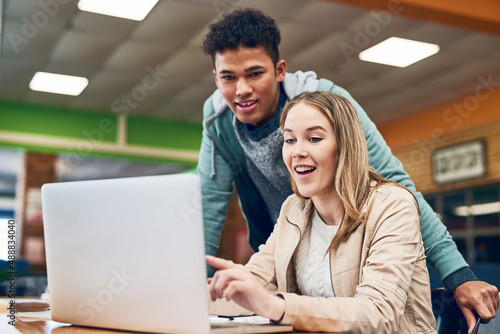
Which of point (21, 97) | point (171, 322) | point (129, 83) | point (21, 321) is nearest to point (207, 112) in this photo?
point (21, 321)

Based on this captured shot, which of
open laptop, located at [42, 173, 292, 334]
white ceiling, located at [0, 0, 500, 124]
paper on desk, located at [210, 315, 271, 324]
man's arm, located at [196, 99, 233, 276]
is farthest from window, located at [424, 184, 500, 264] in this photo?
open laptop, located at [42, 173, 292, 334]

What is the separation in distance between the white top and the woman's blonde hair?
0.07 m

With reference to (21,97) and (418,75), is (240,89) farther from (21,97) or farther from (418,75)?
(21,97)

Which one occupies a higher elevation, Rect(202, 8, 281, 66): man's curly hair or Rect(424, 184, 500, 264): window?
Rect(202, 8, 281, 66): man's curly hair

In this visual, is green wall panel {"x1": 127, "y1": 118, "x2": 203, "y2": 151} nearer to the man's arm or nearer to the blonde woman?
the man's arm

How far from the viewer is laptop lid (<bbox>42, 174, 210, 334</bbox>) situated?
95 cm

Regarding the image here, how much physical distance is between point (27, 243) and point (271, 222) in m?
6.10

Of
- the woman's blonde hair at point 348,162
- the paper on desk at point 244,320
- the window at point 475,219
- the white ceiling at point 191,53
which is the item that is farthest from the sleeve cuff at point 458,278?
the window at point 475,219

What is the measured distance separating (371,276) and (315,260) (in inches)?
9.0

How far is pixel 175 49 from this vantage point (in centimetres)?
579

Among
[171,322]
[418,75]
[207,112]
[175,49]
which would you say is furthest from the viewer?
[418,75]

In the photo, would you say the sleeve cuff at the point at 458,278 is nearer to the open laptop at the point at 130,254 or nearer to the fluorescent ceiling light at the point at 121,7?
the open laptop at the point at 130,254

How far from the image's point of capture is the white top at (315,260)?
52.5 inches

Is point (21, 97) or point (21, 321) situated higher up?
point (21, 97)
